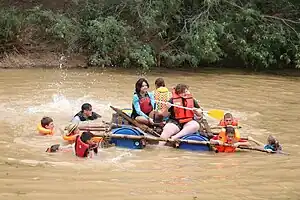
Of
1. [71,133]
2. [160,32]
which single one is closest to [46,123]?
[71,133]

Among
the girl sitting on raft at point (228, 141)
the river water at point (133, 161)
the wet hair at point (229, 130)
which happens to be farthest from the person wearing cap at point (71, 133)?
the wet hair at point (229, 130)

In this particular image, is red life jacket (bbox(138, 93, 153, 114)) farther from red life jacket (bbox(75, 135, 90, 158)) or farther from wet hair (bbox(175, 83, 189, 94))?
red life jacket (bbox(75, 135, 90, 158))

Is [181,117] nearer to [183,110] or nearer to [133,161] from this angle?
[183,110]

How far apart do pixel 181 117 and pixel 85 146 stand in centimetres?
191

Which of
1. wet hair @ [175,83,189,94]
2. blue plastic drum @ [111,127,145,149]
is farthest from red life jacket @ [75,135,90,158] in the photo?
wet hair @ [175,83,189,94]

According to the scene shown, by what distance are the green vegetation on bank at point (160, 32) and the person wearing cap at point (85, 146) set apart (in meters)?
10.3

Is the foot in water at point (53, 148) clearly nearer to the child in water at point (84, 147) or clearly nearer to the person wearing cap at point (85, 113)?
the child in water at point (84, 147)

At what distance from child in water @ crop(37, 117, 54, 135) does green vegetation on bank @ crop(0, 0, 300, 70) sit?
8.97 m

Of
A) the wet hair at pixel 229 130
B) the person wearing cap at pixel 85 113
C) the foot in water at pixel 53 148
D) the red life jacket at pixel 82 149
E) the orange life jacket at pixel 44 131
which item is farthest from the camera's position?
the person wearing cap at pixel 85 113

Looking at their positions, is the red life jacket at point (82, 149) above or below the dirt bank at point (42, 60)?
below

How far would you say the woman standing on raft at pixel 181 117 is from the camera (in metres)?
9.05

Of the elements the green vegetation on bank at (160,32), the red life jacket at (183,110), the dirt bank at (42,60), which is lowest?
the red life jacket at (183,110)

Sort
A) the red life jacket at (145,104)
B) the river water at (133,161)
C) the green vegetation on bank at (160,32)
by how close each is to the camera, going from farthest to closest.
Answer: the green vegetation on bank at (160,32), the red life jacket at (145,104), the river water at (133,161)

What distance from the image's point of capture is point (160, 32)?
19.4 metres
